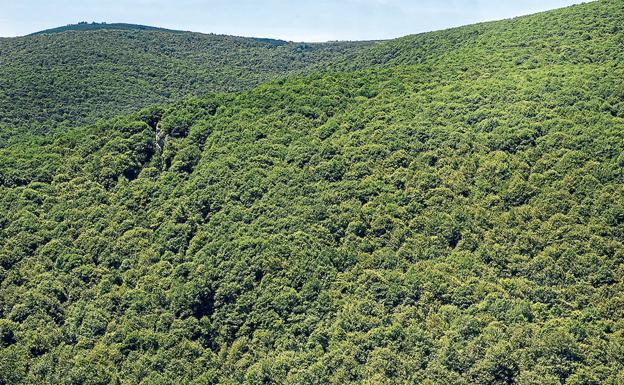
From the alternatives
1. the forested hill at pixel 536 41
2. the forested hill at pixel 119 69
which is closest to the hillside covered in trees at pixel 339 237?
the forested hill at pixel 536 41

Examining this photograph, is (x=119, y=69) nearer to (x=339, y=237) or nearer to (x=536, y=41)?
(x=536, y=41)

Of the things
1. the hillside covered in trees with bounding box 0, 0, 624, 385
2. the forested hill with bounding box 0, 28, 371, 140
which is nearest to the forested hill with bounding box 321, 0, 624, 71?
the hillside covered in trees with bounding box 0, 0, 624, 385

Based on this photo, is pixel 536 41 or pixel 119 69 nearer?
pixel 536 41

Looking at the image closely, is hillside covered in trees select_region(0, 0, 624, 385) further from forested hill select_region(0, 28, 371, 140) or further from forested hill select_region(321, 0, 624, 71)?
forested hill select_region(0, 28, 371, 140)

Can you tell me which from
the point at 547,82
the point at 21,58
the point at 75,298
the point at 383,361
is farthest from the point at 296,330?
the point at 21,58

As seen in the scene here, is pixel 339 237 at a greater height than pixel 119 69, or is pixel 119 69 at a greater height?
pixel 119 69

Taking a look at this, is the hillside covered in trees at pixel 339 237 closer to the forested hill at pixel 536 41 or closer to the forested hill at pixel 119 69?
the forested hill at pixel 536 41

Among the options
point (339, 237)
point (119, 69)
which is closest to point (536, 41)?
point (339, 237)

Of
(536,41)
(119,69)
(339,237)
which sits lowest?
(339,237)
